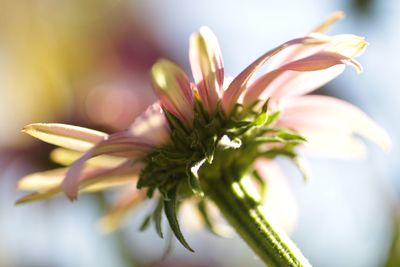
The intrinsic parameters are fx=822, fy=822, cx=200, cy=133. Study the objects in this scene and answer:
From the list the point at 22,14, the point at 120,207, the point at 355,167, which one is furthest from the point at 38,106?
the point at 120,207

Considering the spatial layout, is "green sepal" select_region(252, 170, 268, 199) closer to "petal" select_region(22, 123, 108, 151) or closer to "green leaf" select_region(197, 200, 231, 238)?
"green leaf" select_region(197, 200, 231, 238)

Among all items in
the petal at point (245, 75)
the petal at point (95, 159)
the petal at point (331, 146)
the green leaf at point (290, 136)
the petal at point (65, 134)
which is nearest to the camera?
the petal at point (245, 75)

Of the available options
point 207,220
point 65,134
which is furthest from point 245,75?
point 207,220

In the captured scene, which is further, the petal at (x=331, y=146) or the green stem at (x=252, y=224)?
the petal at (x=331, y=146)

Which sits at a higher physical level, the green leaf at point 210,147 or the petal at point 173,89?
the petal at point 173,89

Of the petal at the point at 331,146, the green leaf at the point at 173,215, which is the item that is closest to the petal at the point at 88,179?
the green leaf at the point at 173,215

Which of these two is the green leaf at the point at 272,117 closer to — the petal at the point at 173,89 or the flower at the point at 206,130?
the flower at the point at 206,130

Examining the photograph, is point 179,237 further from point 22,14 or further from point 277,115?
point 22,14
